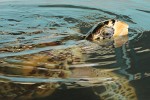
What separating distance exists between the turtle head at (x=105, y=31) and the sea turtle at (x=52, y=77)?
1.69 ft

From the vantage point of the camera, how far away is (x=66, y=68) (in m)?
3.17

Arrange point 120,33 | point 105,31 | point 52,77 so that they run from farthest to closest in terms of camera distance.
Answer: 1. point 120,33
2. point 105,31
3. point 52,77

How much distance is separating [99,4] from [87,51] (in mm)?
2565

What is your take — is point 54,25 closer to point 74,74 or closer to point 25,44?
point 25,44

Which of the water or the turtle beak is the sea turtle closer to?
the water

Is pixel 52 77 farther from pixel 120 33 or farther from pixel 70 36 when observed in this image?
pixel 120 33

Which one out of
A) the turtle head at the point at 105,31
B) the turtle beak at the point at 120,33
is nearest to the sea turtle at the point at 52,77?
the turtle head at the point at 105,31

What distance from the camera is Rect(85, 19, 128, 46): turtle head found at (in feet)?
13.1

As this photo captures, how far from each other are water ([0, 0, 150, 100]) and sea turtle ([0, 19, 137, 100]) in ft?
0.04

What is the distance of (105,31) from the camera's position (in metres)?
4.08

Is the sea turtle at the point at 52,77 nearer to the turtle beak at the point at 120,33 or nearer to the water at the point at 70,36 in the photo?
the water at the point at 70,36

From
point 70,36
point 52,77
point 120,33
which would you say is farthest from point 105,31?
point 52,77

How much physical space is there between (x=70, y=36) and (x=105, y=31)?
0.50m

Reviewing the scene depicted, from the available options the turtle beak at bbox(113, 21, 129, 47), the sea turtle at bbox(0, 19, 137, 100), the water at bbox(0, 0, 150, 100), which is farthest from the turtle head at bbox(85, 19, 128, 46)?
the sea turtle at bbox(0, 19, 137, 100)
